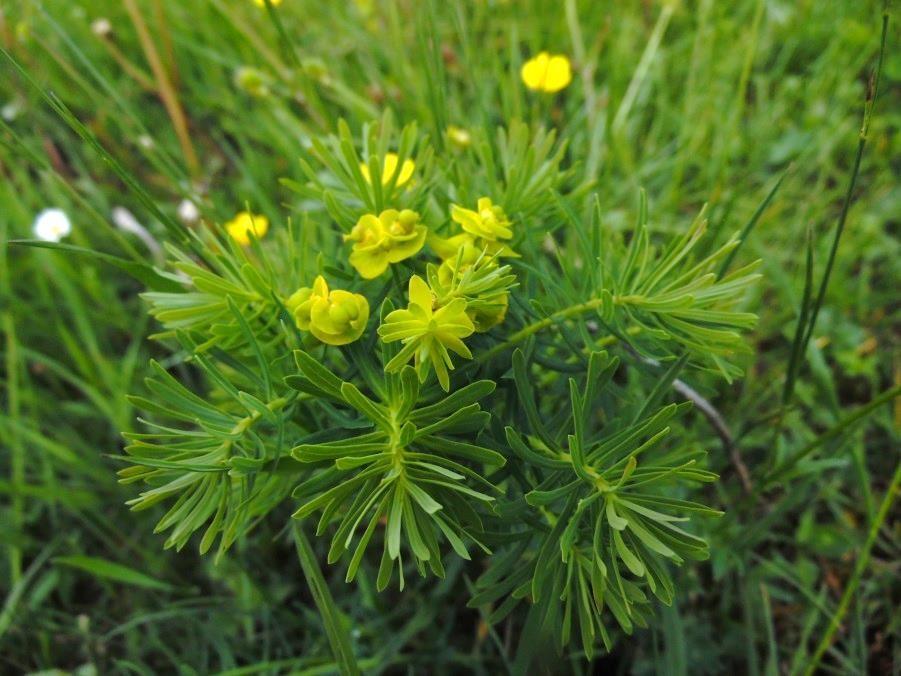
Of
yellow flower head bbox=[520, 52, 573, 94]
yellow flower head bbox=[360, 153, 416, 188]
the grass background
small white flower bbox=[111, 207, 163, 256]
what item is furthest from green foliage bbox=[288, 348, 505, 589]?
small white flower bbox=[111, 207, 163, 256]

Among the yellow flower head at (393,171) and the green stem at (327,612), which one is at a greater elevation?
the yellow flower head at (393,171)

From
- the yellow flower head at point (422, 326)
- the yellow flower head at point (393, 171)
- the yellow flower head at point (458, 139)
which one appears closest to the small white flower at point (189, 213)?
the yellow flower head at point (458, 139)

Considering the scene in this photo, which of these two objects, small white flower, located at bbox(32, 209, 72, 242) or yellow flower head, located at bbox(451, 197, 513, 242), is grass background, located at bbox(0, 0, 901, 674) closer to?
small white flower, located at bbox(32, 209, 72, 242)

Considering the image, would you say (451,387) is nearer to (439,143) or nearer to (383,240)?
(383,240)

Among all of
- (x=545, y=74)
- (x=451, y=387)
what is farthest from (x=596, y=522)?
(x=545, y=74)

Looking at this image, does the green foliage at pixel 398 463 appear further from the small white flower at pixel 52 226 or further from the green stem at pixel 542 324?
the small white flower at pixel 52 226

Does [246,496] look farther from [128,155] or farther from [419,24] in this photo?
[128,155]
